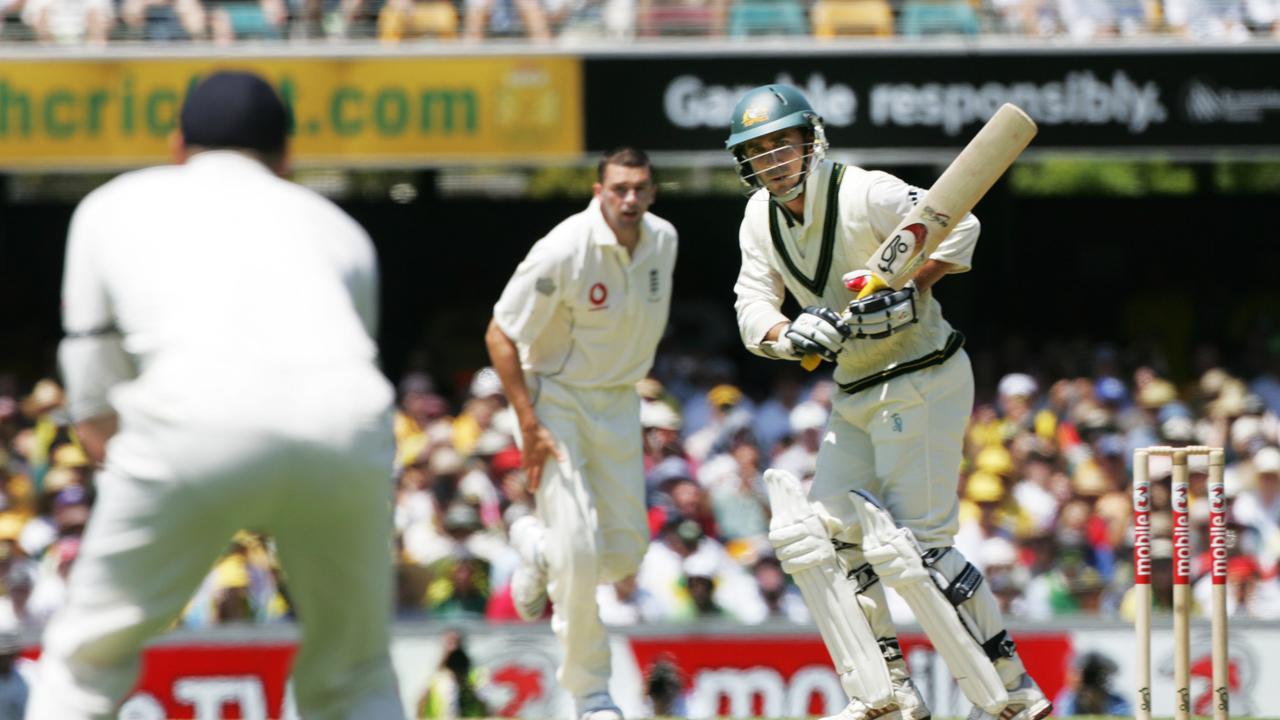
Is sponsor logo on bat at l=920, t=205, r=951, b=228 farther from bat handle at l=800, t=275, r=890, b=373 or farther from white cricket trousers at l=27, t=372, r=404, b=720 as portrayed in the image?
white cricket trousers at l=27, t=372, r=404, b=720

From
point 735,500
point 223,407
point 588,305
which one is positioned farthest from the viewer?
point 735,500

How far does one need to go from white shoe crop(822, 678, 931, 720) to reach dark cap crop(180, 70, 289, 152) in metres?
2.71

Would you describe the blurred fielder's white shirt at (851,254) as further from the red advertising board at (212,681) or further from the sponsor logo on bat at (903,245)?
the red advertising board at (212,681)

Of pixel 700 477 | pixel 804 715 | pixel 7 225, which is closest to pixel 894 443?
pixel 804 715

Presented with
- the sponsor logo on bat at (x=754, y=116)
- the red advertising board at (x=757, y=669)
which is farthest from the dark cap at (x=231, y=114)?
the red advertising board at (x=757, y=669)

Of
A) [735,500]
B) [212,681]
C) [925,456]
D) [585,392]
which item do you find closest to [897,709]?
[925,456]

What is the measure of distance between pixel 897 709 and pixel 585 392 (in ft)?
5.56

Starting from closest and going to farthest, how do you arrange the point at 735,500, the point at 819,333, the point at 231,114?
1. the point at 231,114
2. the point at 819,333
3. the point at 735,500

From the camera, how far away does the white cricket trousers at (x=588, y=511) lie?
647cm

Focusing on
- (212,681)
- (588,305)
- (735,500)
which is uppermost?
(588,305)

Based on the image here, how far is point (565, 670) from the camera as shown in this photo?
6.53 metres

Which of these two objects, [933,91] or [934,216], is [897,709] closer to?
[934,216]

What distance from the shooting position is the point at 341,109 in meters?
13.1

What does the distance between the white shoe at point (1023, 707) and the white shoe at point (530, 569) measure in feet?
5.74
